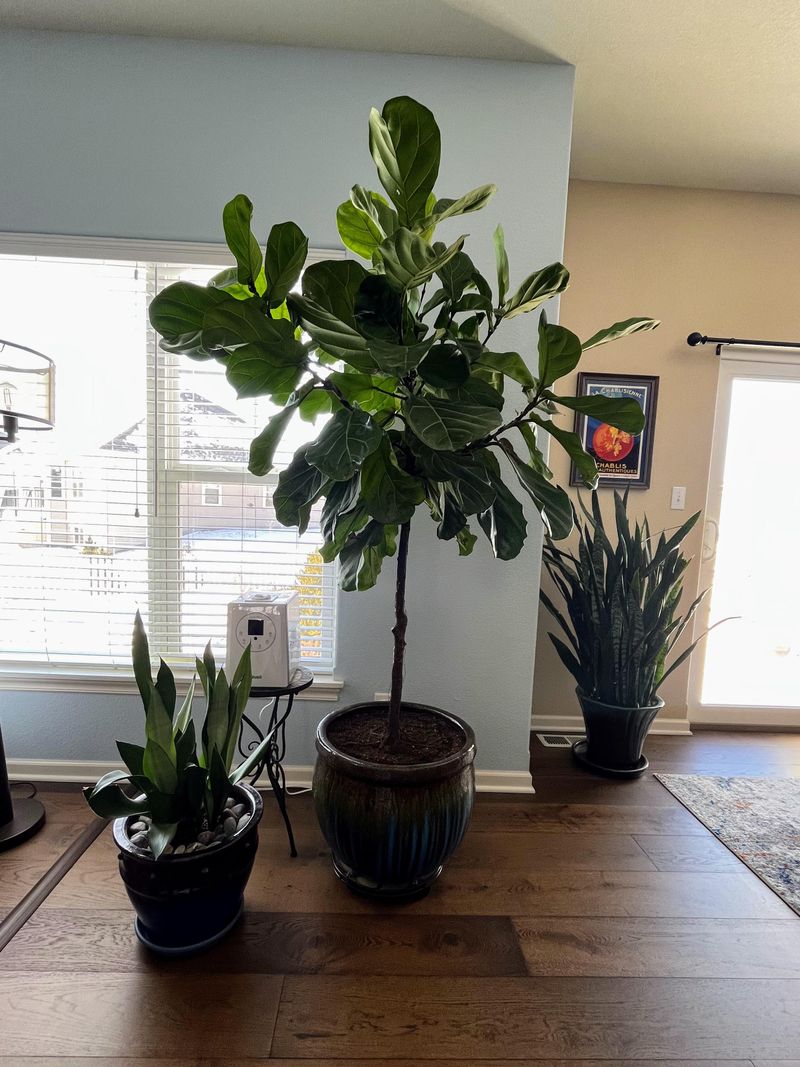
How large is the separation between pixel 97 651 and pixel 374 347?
5.76 ft

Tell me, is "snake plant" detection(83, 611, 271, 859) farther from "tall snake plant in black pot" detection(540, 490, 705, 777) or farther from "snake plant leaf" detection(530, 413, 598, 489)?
"tall snake plant in black pot" detection(540, 490, 705, 777)

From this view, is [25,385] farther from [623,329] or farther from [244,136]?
[623,329]

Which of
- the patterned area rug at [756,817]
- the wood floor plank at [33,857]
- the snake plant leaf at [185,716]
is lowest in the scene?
the wood floor plank at [33,857]

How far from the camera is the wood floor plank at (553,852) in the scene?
1663mm

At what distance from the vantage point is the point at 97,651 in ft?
6.79

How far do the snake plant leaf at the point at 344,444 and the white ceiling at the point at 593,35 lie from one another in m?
1.47

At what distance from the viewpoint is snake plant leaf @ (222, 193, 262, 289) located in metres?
1.04

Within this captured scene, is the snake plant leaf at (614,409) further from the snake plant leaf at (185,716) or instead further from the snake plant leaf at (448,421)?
the snake plant leaf at (185,716)

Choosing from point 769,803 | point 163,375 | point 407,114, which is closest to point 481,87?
point 407,114

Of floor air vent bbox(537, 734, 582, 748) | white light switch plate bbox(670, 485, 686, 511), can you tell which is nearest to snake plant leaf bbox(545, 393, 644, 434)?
white light switch plate bbox(670, 485, 686, 511)

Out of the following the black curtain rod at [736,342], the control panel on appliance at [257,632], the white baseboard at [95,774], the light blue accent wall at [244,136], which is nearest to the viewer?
the control panel on appliance at [257,632]

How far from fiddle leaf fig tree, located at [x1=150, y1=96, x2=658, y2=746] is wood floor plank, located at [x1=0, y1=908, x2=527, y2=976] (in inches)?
38.6

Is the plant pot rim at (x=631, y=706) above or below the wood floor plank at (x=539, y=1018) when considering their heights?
above

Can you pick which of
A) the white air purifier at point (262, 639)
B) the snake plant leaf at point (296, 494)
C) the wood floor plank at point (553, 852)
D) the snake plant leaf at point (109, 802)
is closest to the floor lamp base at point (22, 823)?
the snake plant leaf at point (109, 802)
